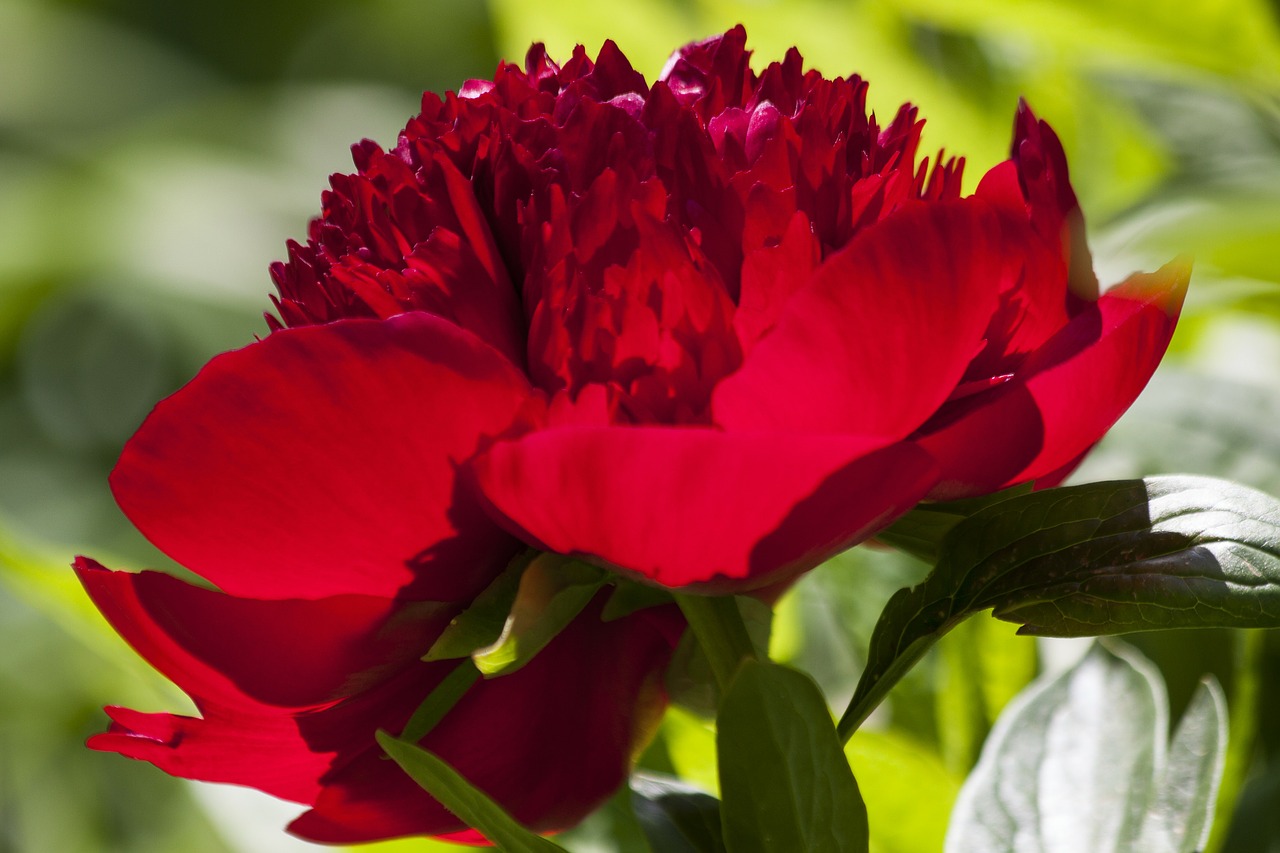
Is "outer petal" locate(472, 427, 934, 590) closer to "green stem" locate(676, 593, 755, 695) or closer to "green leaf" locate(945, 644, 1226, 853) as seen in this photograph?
"green stem" locate(676, 593, 755, 695)

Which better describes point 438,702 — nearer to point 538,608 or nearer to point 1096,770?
point 538,608

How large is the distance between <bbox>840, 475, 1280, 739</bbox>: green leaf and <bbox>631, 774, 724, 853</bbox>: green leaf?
59 millimetres

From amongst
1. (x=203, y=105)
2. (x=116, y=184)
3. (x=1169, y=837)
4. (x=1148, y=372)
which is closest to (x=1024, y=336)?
(x=1148, y=372)

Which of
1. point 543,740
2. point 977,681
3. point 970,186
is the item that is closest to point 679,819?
point 543,740

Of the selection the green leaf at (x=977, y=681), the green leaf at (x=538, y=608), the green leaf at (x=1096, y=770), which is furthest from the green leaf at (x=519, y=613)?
the green leaf at (x=977, y=681)

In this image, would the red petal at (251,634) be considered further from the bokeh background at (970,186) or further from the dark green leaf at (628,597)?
the bokeh background at (970,186)

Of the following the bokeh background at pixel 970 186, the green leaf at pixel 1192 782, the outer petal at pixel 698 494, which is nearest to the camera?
the outer petal at pixel 698 494

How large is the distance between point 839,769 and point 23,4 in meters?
1.76

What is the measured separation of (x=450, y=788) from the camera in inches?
8.5

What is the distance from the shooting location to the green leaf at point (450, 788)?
0.71 ft

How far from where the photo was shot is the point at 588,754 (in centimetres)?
27

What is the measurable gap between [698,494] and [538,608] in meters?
0.04

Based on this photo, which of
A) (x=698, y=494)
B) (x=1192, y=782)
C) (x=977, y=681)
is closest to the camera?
(x=698, y=494)

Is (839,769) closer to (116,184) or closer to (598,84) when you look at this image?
(598,84)
